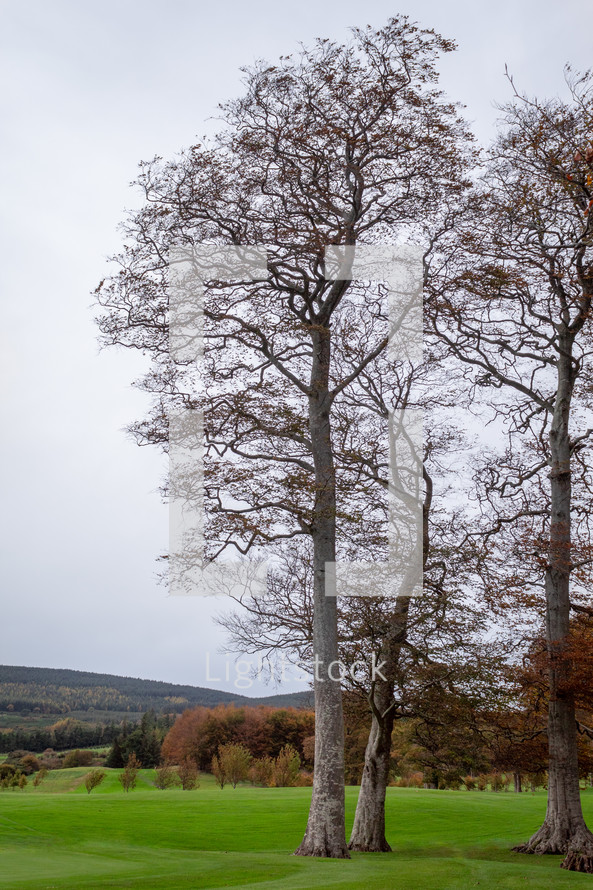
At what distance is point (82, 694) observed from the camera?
168ft

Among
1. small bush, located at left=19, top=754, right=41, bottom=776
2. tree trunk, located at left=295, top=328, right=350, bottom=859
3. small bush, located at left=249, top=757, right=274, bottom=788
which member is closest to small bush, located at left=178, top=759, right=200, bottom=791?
small bush, located at left=249, top=757, right=274, bottom=788

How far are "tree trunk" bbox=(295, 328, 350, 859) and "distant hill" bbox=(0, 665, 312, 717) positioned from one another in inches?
1505

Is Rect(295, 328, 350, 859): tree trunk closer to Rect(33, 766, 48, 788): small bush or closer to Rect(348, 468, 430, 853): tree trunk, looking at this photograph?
Rect(348, 468, 430, 853): tree trunk

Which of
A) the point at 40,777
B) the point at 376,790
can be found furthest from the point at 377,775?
the point at 40,777

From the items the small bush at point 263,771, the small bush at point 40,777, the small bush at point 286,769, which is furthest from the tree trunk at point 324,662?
the small bush at point 40,777

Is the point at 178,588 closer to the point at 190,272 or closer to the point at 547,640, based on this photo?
the point at 190,272

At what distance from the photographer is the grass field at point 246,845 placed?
9.35 m

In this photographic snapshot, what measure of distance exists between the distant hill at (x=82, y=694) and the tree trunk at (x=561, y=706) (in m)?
36.2

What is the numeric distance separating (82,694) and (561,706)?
144 feet

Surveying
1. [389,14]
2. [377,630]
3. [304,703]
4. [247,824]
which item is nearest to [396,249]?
[389,14]

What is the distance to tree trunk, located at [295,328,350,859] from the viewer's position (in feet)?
38.3

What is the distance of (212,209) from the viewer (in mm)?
14180

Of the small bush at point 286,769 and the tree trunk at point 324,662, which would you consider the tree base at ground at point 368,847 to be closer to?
the tree trunk at point 324,662

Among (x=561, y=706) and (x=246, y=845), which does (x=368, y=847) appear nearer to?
(x=246, y=845)
